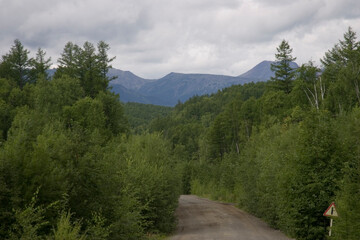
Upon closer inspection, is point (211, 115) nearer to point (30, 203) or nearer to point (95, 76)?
point (95, 76)

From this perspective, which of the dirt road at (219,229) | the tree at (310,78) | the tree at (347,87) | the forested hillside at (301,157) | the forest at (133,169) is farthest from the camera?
the tree at (310,78)

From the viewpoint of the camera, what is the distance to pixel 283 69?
58906 mm

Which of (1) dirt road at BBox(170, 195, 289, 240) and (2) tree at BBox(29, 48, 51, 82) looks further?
(2) tree at BBox(29, 48, 51, 82)

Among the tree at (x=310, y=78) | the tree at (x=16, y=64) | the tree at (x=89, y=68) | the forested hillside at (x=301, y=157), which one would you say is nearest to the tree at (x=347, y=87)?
the forested hillside at (x=301, y=157)

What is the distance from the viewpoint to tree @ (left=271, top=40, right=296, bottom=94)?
58.4 meters

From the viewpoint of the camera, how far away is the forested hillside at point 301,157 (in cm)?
1798

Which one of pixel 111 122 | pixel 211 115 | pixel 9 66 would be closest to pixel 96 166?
pixel 111 122

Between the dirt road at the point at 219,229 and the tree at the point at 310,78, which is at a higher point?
the tree at the point at 310,78

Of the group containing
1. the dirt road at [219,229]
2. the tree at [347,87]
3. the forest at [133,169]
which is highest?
the tree at [347,87]

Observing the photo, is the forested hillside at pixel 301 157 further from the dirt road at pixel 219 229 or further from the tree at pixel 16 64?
the tree at pixel 16 64

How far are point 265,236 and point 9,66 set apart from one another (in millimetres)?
47421

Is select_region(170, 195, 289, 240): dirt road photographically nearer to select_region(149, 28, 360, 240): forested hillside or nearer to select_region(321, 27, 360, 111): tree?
select_region(149, 28, 360, 240): forested hillside

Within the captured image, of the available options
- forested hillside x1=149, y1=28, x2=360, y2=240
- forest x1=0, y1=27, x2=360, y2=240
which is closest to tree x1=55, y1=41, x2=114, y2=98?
forest x1=0, y1=27, x2=360, y2=240

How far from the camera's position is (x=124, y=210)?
1316 cm
